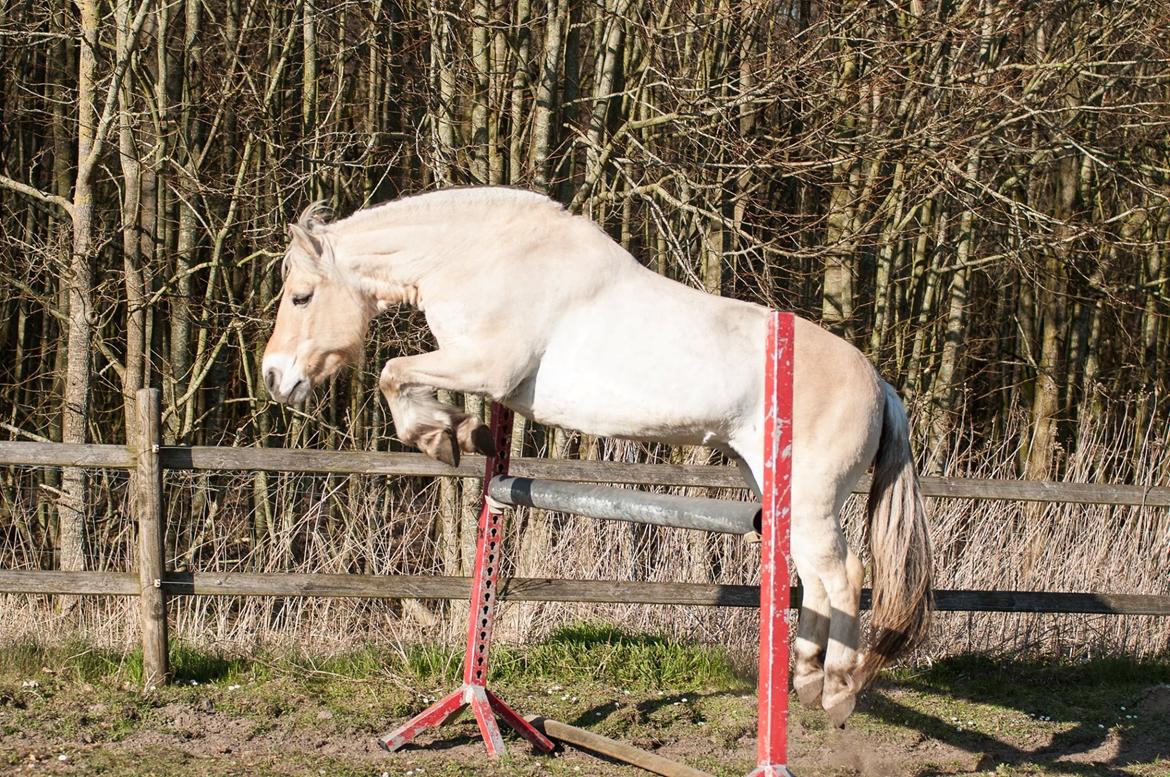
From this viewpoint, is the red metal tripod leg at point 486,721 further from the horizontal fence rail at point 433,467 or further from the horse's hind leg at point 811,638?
the horse's hind leg at point 811,638

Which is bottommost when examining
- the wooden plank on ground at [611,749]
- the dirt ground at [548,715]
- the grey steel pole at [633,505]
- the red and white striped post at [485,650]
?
the dirt ground at [548,715]

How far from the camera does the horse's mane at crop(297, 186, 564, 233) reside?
13.6ft

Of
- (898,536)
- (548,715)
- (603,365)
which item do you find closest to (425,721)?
(548,715)

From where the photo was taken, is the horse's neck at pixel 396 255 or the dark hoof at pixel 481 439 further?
the horse's neck at pixel 396 255

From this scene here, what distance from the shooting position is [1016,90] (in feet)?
27.3

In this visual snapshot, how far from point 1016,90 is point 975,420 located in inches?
167

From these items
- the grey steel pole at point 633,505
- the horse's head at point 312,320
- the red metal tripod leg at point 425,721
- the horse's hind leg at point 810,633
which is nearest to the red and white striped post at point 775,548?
the grey steel pole at point 633,505

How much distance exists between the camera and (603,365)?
3.77 metres

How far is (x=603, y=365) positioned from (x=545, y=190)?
3.57m

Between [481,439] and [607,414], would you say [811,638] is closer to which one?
[607,414]

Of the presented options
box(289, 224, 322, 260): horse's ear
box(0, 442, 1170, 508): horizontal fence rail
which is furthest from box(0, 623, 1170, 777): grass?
box(289, 224, 322, 260): horse's ear

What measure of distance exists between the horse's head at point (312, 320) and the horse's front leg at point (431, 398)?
0.42 meters

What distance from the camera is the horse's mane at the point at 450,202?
164 inches

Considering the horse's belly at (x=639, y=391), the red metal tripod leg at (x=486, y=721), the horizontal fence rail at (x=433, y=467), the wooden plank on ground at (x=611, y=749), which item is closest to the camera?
the horse's belly at (x=639, y=391)
